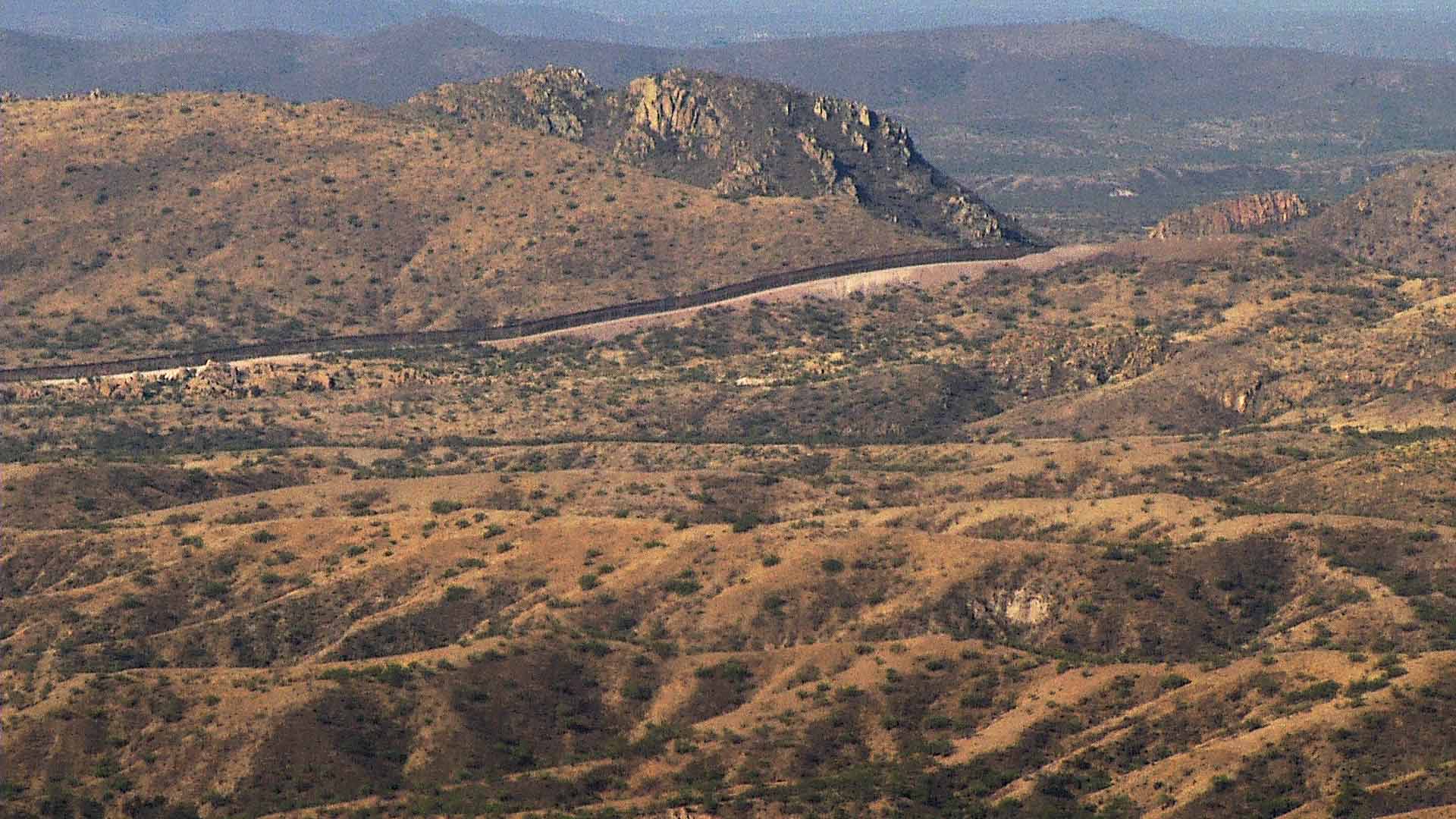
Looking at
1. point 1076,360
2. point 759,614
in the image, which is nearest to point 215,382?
point 1076,360

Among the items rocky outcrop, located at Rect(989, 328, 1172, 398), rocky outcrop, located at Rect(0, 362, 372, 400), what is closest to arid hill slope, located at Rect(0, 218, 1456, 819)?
rocky outcrop, located at Rect(989, 328, 1172, 398)

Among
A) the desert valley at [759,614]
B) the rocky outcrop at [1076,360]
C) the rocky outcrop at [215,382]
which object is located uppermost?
the desert valley at [759,614]

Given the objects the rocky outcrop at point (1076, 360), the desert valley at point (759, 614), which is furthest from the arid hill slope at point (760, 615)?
the rocky outcrop at point (1076, 360)

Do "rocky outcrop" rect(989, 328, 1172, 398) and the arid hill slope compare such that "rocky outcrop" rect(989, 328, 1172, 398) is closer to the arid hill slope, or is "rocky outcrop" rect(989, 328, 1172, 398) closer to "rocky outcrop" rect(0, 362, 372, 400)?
the arid hill slope

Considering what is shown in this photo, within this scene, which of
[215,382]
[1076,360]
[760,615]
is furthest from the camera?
[215,382]

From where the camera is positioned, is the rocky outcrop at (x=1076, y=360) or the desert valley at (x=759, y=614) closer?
the desert valley at (x=759, y=614)

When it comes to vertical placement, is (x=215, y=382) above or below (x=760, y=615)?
below

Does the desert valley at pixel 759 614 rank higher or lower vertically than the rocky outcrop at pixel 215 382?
higher

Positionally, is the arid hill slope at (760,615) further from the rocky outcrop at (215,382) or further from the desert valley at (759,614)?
the rocky outcrop at (215,382)

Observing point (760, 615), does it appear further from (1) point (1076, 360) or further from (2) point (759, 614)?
(1) point (1076, 360)

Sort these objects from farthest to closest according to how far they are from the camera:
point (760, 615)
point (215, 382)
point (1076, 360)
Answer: point (215, 382) < point (1076, 360) < point (760, 615)

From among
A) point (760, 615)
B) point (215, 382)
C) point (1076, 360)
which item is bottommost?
point (215, 382)

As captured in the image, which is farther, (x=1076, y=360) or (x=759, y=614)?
(x=1076, y=360)

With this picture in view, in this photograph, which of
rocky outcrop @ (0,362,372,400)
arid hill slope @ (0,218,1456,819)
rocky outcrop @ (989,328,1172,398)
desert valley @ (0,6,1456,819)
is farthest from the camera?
rocky outcrop @ (0,362,372,400)
